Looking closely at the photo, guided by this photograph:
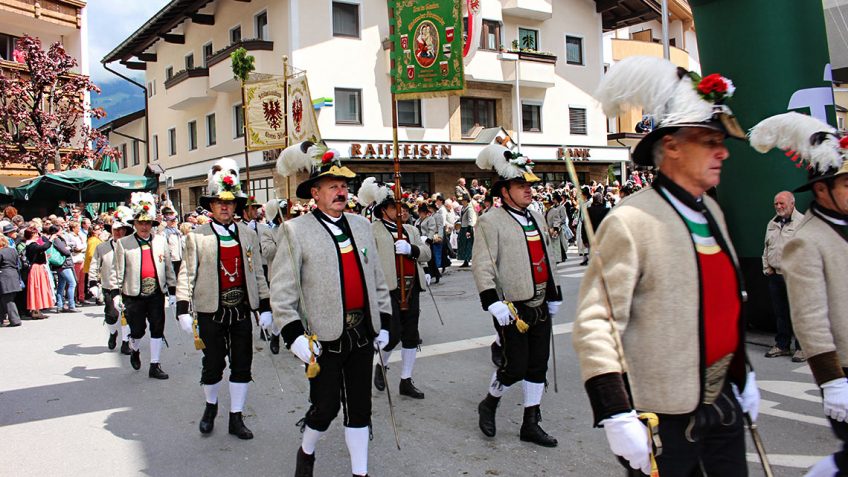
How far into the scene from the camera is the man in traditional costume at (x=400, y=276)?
6426mm

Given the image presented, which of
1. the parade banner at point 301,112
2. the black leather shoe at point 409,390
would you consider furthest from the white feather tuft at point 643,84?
the parade banner at point 301,112

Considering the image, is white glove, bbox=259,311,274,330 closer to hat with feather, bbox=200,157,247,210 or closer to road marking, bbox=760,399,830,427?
hat with feather, bbox=200,157,247,210

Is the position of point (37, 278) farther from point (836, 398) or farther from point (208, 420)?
point (836, 398)

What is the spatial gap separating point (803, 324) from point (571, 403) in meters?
2.91

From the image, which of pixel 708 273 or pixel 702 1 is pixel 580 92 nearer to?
pixel 702 1

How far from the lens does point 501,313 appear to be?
470 cm

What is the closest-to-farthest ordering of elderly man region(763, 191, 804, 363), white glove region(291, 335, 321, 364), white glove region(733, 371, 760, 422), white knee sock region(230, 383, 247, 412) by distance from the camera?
white glove region(733, 371, 760, 422) → white glove region(291, 335, 321, 364) → white knee sock region(230, 383, 247, 412) → elderly man region(763, 191, 804, 363)

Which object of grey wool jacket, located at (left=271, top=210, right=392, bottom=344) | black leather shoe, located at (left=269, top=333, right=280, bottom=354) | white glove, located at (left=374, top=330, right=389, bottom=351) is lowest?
black leather shoe, located at (left=269, top=333, right=280, bottom=354)

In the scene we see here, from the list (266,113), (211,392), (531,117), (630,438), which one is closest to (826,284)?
(630,438)

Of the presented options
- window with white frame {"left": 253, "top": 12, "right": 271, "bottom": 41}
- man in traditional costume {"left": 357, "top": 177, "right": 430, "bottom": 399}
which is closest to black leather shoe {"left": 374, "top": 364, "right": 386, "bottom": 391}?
man in traditional costume {"left": 357, "top": 177, "right": 430, "bottom": 399}

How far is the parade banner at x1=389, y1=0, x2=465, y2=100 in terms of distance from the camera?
823 cm

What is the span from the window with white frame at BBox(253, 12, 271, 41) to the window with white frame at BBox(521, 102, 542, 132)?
35.9 feet

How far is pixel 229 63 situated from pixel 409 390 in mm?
20954

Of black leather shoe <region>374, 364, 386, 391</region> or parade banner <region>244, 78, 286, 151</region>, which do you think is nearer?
black leather shoe <region>374, 364, 386, 391</region>
